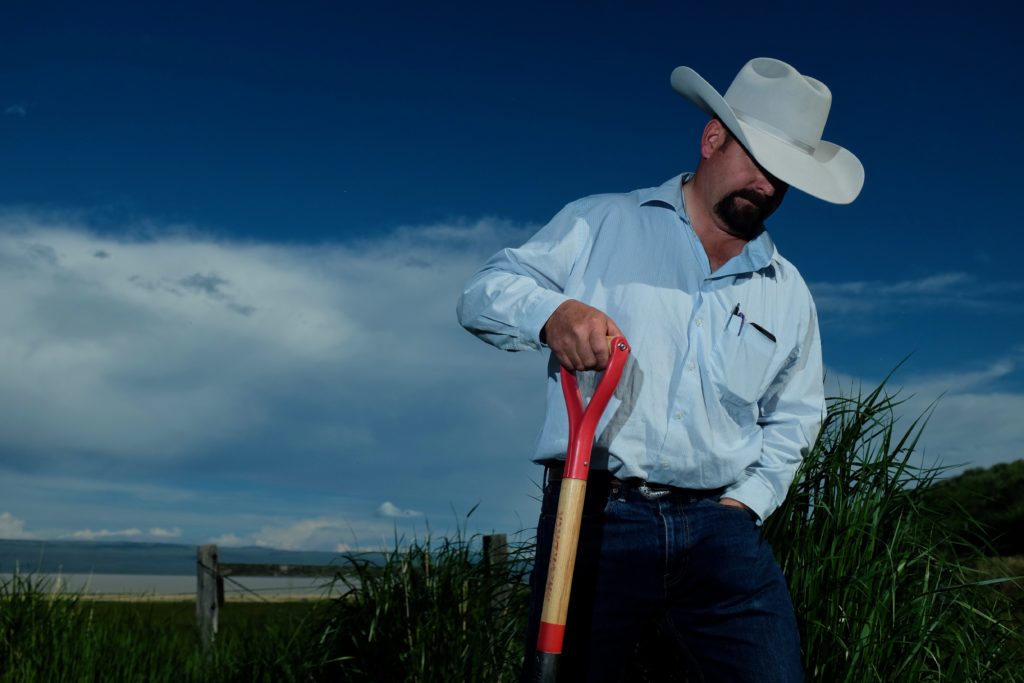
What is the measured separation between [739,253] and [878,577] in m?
1.51

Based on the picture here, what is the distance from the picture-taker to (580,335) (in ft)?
7.53

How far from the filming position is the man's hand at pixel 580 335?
90.4 inches

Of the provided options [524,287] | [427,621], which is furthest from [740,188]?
[427,621]

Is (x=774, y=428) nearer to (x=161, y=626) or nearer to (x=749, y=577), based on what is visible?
(x=749, y=577)

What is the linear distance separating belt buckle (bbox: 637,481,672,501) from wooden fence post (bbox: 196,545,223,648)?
25.5ft

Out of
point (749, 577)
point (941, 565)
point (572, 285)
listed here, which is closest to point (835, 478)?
point (941, 565)

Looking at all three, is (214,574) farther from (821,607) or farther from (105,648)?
(821,607)

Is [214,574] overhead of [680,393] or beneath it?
beneath

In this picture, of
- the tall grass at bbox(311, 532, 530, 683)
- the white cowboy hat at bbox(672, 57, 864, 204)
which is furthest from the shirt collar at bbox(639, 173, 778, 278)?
the tall grass at bbox(311, 532, 530, 683)

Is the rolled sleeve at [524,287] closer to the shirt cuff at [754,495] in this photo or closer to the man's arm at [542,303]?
the man's arm at [542,303]

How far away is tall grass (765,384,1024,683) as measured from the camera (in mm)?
3422

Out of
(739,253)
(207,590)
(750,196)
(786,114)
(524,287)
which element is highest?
(786,114)

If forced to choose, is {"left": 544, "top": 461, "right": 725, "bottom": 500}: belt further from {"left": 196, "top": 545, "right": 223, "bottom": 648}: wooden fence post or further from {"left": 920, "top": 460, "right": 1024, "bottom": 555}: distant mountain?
{"left": 196, "top": 545, "right": 223, "bottom": 648}: wooden fence post

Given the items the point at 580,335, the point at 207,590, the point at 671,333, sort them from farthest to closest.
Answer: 1. the point at 207,590
2. the point at 671,333
3. the point at 580,335
